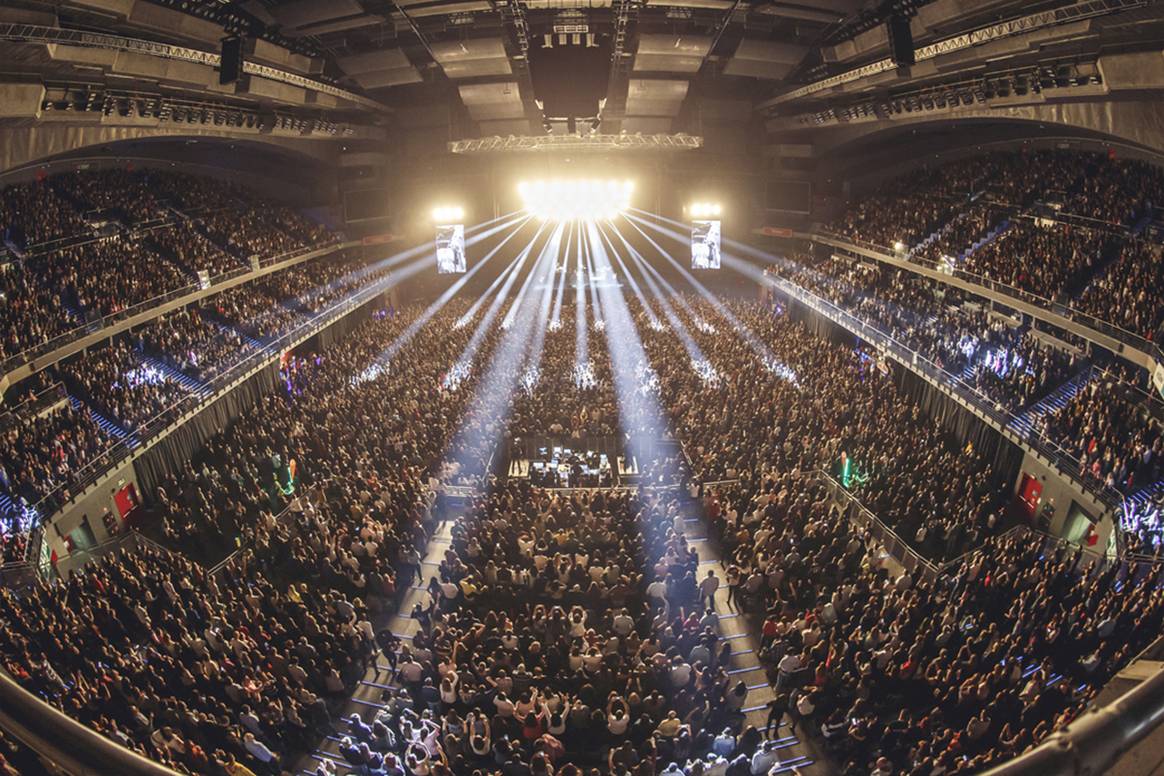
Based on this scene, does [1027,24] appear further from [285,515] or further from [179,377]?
[179,377]

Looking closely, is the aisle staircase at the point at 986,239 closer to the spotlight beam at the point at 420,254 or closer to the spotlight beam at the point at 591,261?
the spotlight beam at the point at 591,261

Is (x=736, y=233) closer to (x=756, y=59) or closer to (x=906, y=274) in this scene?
(x=906, y=274)

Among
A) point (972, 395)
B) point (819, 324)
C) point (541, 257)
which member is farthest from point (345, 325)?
point (972, 395)

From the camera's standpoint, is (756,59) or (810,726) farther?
(756,59)

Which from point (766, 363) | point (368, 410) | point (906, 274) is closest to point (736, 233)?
point (906, 274)

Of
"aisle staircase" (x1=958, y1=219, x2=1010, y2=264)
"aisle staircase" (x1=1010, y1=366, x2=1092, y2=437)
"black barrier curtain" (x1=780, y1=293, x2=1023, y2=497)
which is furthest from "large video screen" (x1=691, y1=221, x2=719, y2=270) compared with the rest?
"aisle staircase" (x1=1010, y1=366, x2=1092, y2=437)

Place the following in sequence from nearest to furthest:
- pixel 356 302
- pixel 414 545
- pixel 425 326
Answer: pixel 414 545 → pixel 425 326 → pixel 356 302

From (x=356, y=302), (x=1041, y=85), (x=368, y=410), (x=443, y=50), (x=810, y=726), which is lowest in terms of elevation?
(x=810, y=726)

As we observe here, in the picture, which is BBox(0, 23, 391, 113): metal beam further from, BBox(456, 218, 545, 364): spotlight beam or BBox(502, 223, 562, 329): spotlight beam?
BBox(502, 223, 562, 329): spotlight beam
